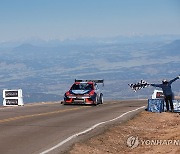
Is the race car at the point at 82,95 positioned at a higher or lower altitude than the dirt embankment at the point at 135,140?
higher

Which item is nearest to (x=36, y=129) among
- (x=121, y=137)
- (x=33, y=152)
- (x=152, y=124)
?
(x=121, y=137)

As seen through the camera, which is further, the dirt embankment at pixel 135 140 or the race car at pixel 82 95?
the race car at pixel 82 95

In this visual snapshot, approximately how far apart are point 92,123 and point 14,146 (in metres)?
6.41

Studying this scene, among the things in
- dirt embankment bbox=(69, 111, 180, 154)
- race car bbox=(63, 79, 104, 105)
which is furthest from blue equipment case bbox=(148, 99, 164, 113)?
race car bbox=(63, 79, 104, 105)

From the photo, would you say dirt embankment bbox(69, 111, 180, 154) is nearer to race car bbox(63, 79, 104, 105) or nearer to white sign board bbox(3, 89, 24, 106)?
race car bbox(63, 79, 104, 105)

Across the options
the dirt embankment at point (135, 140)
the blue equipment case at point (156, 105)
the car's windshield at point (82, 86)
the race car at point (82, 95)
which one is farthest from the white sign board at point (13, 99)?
the dirt embankment at point (135, 140)

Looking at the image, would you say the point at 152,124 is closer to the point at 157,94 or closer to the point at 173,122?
the point at 173,122

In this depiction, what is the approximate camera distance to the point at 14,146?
11.6 meters

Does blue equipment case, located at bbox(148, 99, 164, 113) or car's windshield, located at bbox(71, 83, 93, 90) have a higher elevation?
car's windshield, located at bbox(71, 83, 93, 90)

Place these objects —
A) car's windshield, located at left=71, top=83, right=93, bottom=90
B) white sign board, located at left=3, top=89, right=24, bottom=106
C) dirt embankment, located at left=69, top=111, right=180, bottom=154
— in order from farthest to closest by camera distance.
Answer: car's windshield, located at left=71, top=83, right=93, bottom=90 → white sign board, located at left=3, top=89, right=24, bottom=106 → dirt embankment, located at left=69, top=111, right=180, bottom=154

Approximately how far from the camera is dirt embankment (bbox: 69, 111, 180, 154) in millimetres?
12109

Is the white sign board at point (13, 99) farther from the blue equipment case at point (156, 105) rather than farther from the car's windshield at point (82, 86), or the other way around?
the blue equipment case at point (156, 105)

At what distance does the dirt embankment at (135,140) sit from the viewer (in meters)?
12.1

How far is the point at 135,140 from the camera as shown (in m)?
14.6
